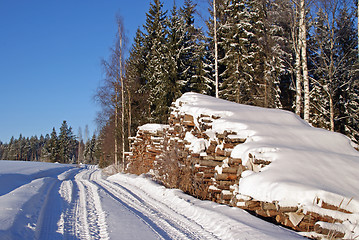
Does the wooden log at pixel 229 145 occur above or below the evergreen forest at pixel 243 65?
below

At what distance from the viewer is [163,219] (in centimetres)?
566

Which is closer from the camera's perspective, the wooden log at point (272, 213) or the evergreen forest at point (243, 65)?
the wooden log at point (272, 213)

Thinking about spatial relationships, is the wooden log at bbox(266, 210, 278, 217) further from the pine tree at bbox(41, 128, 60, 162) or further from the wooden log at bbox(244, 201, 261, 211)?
the pine tree at bbox(41, 128, 60, 162)

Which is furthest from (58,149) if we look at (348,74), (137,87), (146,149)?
(348,74)

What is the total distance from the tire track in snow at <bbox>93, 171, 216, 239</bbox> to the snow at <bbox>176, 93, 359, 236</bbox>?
5.15ft

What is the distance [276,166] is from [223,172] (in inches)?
70.8

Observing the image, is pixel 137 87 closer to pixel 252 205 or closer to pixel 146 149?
pixel 146 149

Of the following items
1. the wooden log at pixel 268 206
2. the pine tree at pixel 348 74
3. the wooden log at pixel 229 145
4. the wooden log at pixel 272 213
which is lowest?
the wooden log at pixel 272 213

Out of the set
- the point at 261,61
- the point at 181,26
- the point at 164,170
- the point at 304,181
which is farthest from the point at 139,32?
the point at 304,181

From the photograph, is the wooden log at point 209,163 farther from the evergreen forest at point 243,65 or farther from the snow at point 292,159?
the evergreen forest at point 243,65

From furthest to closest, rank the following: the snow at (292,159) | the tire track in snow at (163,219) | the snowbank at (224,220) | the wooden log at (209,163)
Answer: the wooden log at (209,163) → the snow at (292,159) → the tire track in snow at (163,219) → the snowbank at (224,220)

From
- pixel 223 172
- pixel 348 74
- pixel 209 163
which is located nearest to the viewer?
pixel 223 172

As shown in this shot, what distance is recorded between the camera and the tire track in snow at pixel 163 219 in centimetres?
466

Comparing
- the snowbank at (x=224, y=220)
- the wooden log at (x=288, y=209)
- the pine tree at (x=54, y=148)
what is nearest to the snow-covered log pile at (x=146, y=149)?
the snowbank at (x=224, y=220)
